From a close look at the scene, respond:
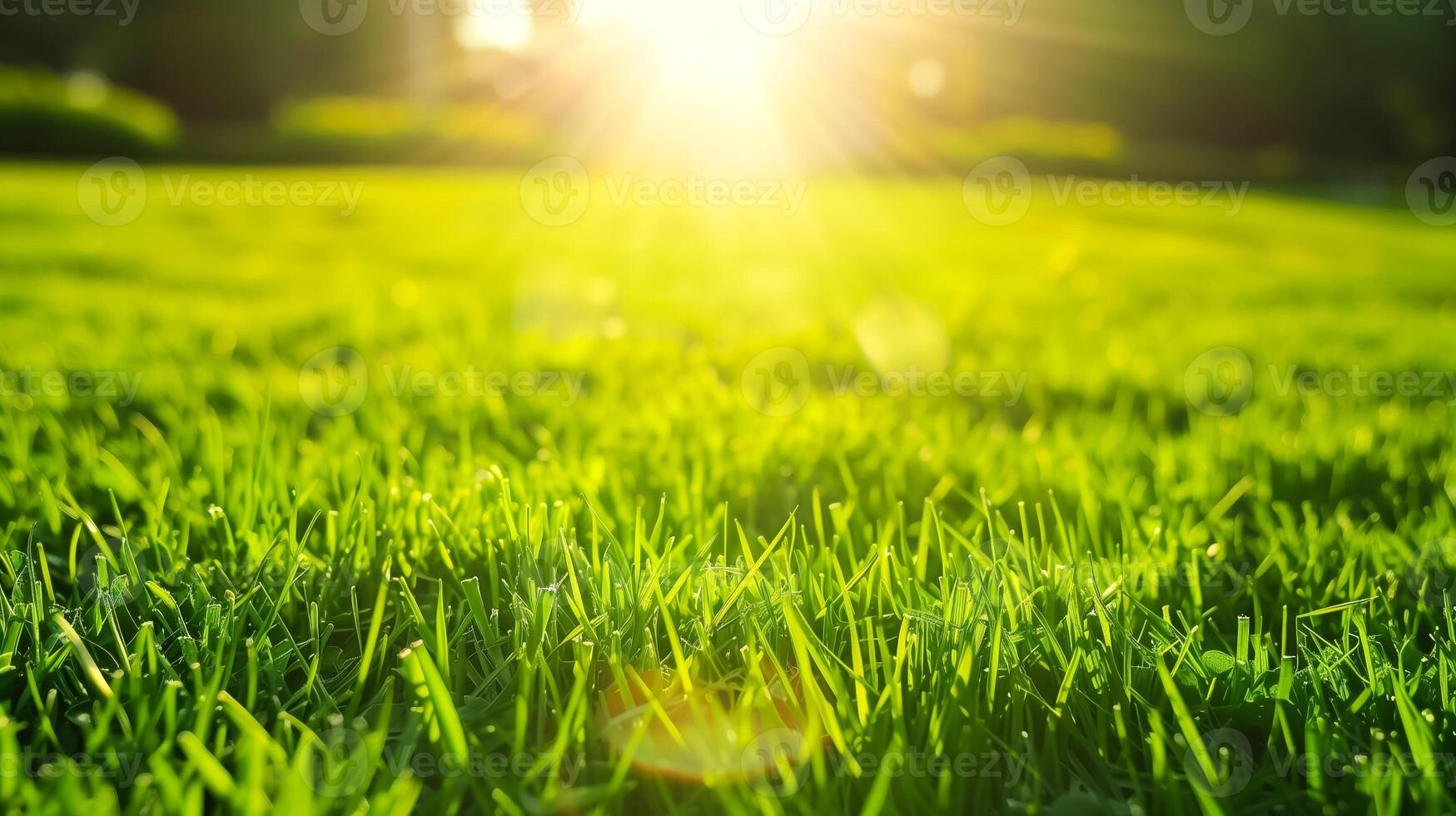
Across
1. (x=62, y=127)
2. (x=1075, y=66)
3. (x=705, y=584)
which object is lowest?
(x=705, y=584)

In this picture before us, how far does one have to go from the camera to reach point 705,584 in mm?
1211

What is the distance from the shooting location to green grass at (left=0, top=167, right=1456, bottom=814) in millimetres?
940

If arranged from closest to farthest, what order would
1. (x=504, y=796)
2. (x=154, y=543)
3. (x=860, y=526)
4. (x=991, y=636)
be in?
(x=504, y=796) → (x=991, y=636) → (x=154, y=543) → (x=860, y=526)

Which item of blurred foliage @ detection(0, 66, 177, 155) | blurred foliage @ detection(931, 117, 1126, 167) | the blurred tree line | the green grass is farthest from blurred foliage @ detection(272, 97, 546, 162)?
the green grass

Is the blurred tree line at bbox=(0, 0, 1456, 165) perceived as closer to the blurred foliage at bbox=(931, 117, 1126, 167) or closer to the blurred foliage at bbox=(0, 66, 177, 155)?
the blurred foliage at bbox=(931, 117, 1126, 167)

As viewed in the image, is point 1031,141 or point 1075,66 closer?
point 1031,141

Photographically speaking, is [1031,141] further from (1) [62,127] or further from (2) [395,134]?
(1) [62,127]

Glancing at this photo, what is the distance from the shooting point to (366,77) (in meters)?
24.4

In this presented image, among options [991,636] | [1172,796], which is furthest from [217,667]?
[1172,796]

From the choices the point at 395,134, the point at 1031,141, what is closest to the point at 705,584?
the point at 395,134

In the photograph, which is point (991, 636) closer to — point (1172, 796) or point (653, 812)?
point (1172, 796)

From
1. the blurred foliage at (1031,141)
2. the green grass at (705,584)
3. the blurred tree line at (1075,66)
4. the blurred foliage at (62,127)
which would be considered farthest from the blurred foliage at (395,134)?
the green grass at (705,584)

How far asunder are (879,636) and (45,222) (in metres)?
6.85

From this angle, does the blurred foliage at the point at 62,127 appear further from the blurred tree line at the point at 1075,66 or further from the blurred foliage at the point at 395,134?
the blurred tree line at the point at 1075,66
